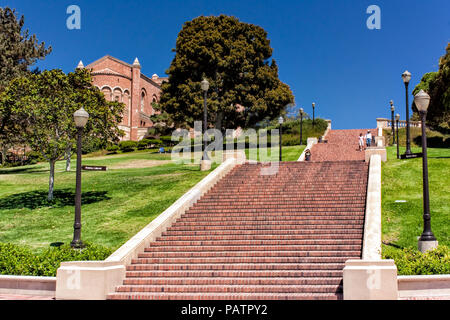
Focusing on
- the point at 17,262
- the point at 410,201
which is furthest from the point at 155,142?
the point at 17,262

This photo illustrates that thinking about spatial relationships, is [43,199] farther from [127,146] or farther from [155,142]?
[155,142]

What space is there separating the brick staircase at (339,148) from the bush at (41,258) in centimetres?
2267

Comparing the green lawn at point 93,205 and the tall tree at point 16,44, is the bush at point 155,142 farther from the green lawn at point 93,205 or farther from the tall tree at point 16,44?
the green lawn at point 93,205

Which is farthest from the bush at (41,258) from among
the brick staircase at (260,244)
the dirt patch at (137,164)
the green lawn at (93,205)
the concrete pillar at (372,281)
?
the dirt patch at (137,164)

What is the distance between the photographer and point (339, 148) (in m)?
37.5

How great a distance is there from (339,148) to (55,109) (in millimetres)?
23164

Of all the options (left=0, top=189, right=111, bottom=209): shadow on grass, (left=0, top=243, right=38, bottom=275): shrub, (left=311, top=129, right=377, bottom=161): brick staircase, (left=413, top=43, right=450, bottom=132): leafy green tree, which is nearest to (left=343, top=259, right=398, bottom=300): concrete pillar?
(left=0, top=243, right=38, bottom=275): shrub

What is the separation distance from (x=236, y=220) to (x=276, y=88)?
29.2 metres

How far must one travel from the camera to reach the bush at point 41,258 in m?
12.0

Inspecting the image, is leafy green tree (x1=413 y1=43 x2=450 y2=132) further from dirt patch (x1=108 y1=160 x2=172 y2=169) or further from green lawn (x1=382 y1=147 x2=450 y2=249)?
dirt patch (x1=108 y1=160 x2=172 y2=169)

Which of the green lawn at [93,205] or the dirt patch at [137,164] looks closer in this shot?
the green lawn at [93,205]
